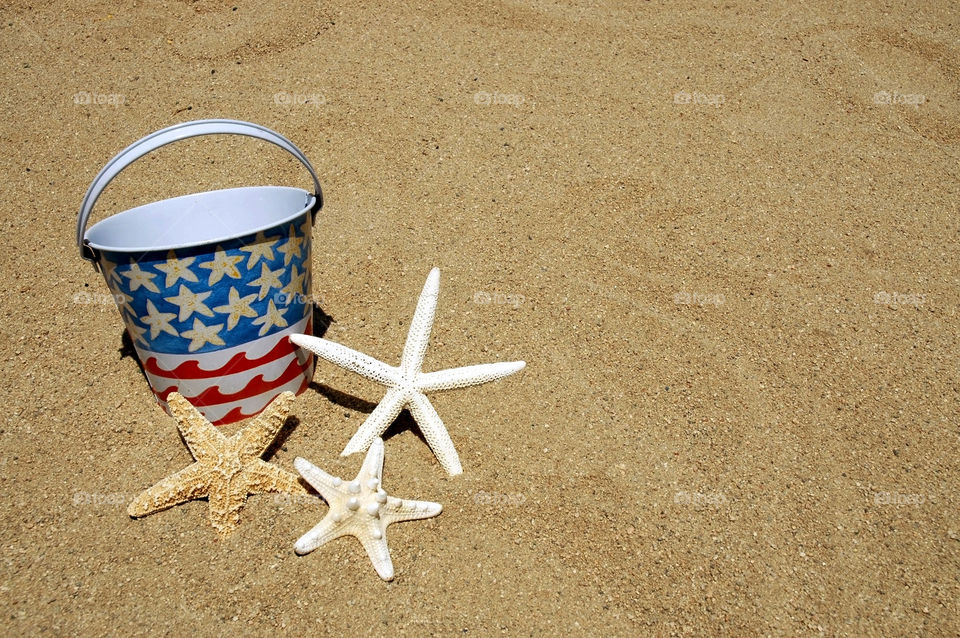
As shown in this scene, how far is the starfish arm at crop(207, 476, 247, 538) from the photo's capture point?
2.54m

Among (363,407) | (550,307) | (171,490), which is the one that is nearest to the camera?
(171,490)

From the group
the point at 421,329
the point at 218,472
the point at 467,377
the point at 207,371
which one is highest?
the point at 421,329

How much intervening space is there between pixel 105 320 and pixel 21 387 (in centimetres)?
51

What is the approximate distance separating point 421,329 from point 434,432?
0.41 metres

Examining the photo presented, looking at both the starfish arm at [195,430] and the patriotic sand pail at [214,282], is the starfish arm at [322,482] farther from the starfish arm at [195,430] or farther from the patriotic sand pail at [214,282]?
the patriotic sand pail at [214,282]

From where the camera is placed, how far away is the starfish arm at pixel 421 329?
2674 mm

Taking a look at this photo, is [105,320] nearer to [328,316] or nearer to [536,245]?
[328,316]

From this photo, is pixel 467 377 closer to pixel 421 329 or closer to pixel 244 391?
pixel 421 329

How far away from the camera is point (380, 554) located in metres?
2.43

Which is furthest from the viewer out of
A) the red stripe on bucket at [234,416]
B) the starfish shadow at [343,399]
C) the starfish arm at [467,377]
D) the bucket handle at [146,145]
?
the starfish shadow at [343,399]

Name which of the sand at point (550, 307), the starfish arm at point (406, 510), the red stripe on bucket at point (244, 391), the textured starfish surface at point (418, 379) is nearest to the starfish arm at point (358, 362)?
the textured starfish surface at point (418, 379)

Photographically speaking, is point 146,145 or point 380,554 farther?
point 380,554

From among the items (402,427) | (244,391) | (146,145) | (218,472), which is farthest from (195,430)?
(146,145)

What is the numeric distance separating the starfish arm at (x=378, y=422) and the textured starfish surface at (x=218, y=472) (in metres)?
0.30
